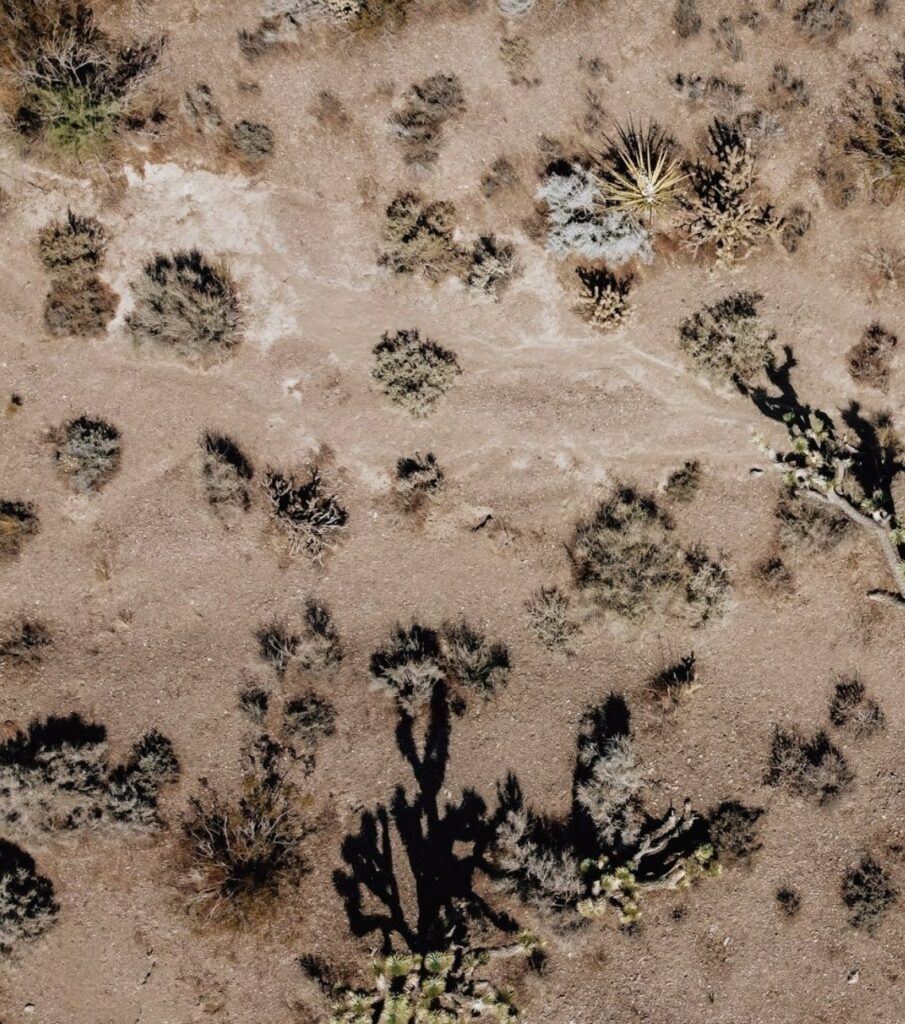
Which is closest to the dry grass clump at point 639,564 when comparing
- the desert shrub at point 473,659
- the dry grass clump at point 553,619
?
the dry grass clump at point 553,619

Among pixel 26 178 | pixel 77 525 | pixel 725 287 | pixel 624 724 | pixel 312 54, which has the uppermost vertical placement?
pixel 312 54

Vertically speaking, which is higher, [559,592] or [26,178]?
[26,178]

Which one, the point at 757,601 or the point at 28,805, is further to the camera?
the point at 757,601

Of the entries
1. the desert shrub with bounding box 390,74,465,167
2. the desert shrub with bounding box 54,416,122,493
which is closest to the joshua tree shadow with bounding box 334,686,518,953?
the desert shrub with bounding box 54,416,122,493

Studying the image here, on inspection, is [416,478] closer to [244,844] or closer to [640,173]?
[640,173]

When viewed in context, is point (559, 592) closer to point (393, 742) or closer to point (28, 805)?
point (393, 742)

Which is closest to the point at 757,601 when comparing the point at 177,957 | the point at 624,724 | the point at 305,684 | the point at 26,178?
the point at 624,724

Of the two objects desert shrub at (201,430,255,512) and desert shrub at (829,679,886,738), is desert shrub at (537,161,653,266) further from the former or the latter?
desert shrub at (829,679,886,738)
